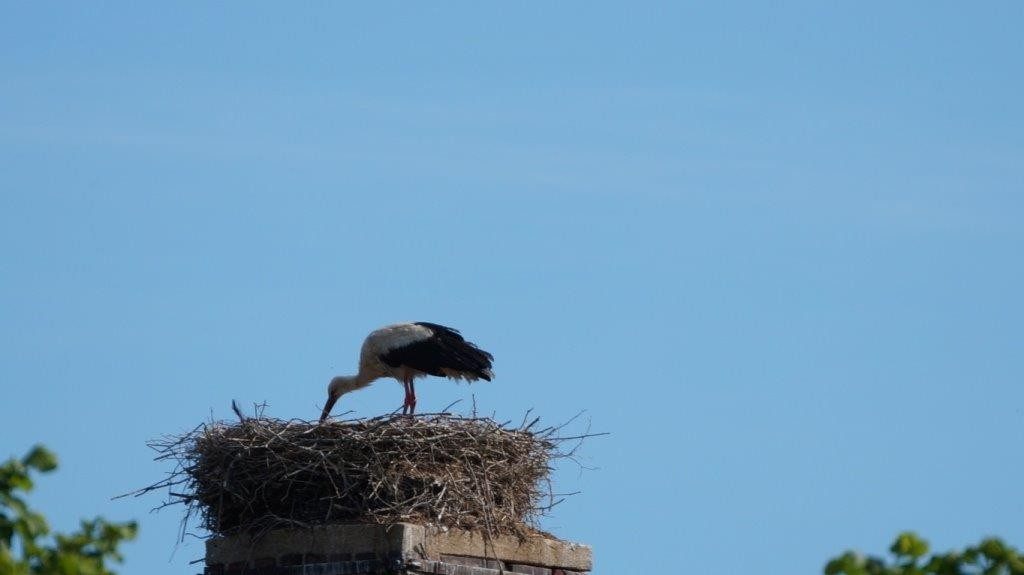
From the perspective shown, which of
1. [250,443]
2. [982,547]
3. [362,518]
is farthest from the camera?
[250,443]

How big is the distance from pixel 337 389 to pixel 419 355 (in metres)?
1.12

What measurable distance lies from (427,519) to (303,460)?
968 millimetres

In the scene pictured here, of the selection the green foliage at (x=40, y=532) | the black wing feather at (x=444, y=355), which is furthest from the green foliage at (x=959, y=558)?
the black wing feather at (x=444, y=355)

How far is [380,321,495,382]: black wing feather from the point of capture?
15.2 m

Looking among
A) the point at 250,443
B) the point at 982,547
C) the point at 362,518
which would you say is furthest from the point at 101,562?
the point at 250,443

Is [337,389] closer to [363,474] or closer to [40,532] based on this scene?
[363,474]

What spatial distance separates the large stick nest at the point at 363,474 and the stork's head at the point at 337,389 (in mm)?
3236

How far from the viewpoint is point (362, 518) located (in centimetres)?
1159

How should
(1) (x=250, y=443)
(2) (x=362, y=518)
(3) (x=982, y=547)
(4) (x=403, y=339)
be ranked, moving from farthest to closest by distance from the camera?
(4) (x=403, y=339)
(1) (x=250, y=443)
(2) (x=362, y=518)
(3) (x=982, y=547)

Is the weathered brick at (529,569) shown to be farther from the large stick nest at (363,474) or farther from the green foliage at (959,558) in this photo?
A: the green foliage at (959,558)

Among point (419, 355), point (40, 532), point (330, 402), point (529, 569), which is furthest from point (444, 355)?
point (40, 532)

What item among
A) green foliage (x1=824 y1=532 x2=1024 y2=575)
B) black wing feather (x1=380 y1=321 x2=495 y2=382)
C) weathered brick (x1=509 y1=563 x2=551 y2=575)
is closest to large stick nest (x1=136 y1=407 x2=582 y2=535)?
weathered brick (x1=509 y1=563 x2=551 y2=575)

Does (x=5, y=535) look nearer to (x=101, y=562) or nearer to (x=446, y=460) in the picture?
(x=101, y=562)

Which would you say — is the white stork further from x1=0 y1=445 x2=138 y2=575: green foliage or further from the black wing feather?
x1=0 y1=445 x2=138 y2=575: green foliage
